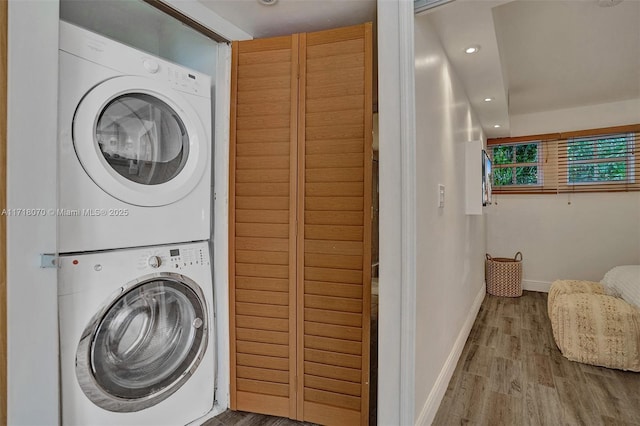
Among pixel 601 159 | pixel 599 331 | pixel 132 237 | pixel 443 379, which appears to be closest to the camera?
pixel 132 237

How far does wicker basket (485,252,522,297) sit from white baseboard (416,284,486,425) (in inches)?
46.4

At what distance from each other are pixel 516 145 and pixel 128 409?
4.91 metres

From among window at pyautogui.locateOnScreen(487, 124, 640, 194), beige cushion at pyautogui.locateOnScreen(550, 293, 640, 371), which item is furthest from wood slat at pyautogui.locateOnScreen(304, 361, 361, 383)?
window at pyautogui.locateOnScreen(487, 124, 640, 194)

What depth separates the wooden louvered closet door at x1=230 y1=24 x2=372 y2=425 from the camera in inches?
59.6

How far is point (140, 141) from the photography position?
142cm

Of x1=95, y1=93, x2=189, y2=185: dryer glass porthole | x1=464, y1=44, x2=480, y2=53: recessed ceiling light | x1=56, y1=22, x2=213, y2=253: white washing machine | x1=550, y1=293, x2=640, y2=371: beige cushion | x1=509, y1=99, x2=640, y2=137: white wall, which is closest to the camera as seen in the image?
x1=56, y1=22, x2=213, y2=253: white washing machine

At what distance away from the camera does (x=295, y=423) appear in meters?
1.62

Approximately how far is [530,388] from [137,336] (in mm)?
2295

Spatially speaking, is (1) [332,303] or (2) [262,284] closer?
(1) [332,303]

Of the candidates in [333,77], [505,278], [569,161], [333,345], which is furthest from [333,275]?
[569,161]

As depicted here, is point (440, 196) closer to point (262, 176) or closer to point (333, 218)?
point (333, 218)

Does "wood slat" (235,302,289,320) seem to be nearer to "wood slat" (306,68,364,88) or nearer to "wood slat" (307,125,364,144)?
"wood slat" (307,125,364,144)

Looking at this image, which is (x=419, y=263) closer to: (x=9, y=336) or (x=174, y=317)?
(x=174, y=317)

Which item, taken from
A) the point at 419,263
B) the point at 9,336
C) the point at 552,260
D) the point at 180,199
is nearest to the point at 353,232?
the point at 419,263
